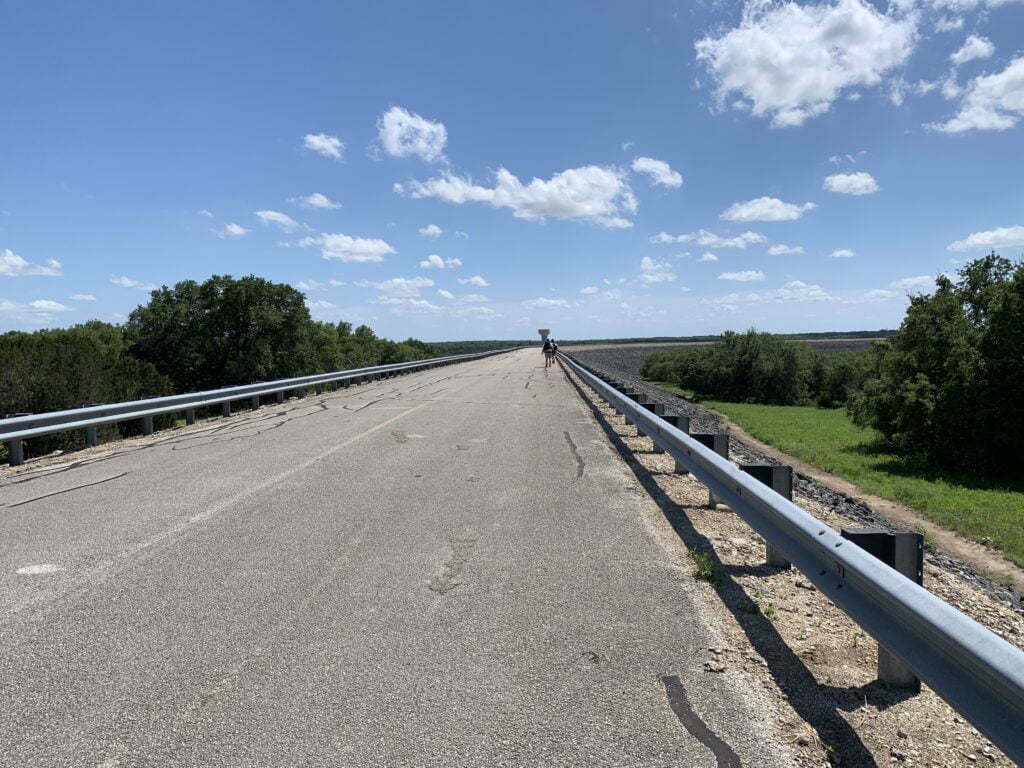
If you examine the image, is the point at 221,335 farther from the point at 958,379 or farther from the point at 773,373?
the point at 958,379

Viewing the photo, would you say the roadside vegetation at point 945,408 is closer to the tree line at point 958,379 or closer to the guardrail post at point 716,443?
the tree line at point 958,379

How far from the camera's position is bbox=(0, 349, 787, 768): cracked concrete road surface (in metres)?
2.85

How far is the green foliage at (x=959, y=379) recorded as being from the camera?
623 inches

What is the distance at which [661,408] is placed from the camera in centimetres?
1006

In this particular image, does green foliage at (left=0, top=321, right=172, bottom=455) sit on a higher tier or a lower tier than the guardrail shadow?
higher

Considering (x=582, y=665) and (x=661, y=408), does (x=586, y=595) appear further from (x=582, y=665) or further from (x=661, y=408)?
(x=661, y=408)

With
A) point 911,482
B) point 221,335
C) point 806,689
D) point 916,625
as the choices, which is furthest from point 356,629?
point 221,335

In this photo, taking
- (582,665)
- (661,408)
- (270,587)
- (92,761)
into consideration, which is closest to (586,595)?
(582,665)

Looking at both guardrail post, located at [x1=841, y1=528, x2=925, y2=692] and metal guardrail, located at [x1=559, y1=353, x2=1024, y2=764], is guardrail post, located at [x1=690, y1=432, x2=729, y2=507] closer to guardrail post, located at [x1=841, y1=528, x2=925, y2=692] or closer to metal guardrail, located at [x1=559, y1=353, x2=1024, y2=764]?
metal guardrail, located at [x1=559, y1=353, x2=1024, y2=764]

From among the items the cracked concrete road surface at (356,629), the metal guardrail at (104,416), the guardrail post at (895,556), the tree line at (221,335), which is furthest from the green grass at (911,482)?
the tree line at (221,335)

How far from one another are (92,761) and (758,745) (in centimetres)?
270

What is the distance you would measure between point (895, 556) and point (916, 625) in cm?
73

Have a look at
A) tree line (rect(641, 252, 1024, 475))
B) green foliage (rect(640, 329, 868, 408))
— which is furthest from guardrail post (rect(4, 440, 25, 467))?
green foliage (rect(640, 329, 868, 408))

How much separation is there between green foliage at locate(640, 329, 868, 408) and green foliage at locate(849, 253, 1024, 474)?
1119 inches
